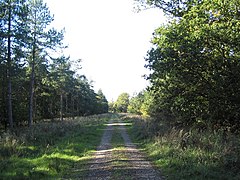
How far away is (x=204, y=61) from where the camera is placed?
1328 cm

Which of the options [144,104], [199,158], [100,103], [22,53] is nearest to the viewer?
[199,158]

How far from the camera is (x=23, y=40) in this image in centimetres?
2100

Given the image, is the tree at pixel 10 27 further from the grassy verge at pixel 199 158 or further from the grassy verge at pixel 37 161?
the grassy verge at pixel 199 158

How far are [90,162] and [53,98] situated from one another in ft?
140

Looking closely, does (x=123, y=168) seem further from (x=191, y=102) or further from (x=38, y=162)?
(x=191, y=102)

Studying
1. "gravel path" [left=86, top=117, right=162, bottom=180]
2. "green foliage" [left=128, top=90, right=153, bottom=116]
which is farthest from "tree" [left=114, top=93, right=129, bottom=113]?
"gravel path" [left=86, top=117, right=162, bottom=180]

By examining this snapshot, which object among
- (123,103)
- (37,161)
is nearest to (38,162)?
(37,161)

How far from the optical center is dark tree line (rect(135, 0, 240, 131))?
1248cm

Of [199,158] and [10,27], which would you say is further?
[10,27]

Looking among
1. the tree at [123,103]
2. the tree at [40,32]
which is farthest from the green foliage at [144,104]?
the tree at [123,103]

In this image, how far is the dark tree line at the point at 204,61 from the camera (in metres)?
12.5

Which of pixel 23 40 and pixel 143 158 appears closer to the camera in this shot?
pixel 143 158

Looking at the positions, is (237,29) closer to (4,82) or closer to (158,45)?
(158,45)

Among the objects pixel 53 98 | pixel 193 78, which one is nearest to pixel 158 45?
pixel 193 78
